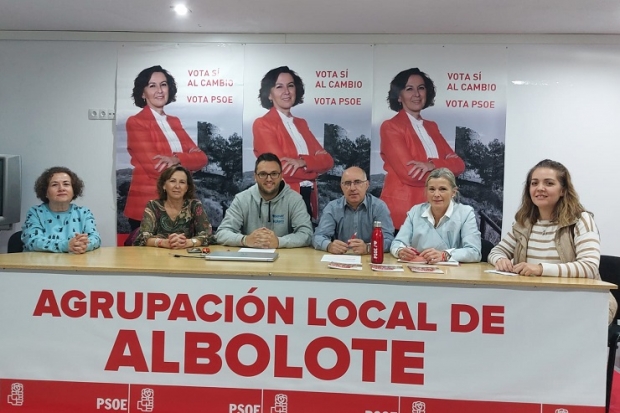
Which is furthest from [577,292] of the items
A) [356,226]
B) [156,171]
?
[156,171]

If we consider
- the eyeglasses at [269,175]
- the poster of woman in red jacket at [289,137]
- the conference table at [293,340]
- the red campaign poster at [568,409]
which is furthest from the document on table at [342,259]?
the poster of woman in red jacket at [289,137]

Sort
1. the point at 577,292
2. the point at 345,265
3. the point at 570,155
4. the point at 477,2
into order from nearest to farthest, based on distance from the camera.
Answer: the point at 577,292, the point at 345,265, the point at 477,2, the point at 570,155

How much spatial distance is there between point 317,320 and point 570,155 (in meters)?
2.85

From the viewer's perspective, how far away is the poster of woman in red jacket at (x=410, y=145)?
376 cm

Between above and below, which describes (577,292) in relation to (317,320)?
above

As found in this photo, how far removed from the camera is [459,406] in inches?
78.5

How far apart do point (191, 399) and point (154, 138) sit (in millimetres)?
2430

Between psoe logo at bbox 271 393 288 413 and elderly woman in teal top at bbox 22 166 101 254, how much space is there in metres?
1.38

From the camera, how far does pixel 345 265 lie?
222 cm

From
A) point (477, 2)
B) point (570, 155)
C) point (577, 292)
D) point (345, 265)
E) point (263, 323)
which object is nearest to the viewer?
point (577, 292)

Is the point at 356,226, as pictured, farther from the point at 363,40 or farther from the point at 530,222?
the point at 363,40

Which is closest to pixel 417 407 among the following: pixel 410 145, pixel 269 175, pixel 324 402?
pixel 324 402

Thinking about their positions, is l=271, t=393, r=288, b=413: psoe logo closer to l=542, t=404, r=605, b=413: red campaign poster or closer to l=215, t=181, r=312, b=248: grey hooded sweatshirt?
l=542, t=404, r=605, b=413: red campaign poster

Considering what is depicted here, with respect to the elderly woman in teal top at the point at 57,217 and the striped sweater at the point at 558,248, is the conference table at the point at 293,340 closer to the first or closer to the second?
the striped sweater at the point at 558,248
